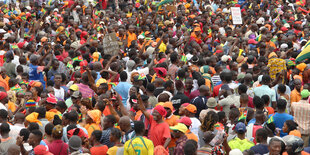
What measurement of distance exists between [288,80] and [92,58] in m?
4.79

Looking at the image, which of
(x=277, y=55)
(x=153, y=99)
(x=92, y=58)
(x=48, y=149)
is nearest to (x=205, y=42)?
(x=277, y=55)

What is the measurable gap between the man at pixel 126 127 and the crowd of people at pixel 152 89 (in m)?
0.02

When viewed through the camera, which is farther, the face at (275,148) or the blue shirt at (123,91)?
the blue shirt at (123,91)

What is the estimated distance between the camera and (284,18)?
19812 mm

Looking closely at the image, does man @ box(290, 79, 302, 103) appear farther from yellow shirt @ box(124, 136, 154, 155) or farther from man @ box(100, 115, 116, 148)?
yellow shirt @ box(124, 136, 154, 155)

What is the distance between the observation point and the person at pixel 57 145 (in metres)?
6.58

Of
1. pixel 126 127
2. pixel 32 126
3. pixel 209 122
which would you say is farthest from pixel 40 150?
pixel 209 122

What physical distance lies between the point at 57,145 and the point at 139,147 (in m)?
1.11

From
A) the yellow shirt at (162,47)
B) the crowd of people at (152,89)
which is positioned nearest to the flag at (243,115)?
the crowd of people at (152,89)

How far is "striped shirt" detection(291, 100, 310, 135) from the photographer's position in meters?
8.27

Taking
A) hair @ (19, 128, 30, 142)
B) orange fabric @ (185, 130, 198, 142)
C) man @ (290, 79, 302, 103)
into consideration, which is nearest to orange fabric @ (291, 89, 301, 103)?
man @ (290, 79, 302, 103)

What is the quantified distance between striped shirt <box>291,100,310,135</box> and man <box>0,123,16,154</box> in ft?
14.8

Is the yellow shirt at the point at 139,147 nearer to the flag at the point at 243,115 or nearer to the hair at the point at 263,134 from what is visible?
the hair at the point at 263,134

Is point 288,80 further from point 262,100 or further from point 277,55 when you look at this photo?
point 262,100
